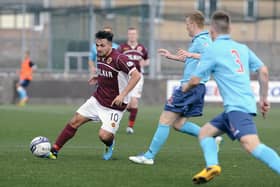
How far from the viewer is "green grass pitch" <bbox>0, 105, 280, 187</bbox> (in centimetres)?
934

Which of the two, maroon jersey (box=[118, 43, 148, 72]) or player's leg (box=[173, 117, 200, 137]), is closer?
player's leg (box=[173, 117, 200, 137])

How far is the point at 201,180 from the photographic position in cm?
844

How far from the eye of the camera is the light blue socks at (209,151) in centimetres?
853

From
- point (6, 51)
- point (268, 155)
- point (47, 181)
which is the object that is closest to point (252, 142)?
point (268, 155)

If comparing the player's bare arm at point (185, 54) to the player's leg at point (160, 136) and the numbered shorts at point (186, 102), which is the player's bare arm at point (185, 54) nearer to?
the numbered shorts at point (186, 102)

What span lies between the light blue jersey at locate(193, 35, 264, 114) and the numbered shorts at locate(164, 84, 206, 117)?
243cm

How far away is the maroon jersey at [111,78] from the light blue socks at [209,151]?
114 inches

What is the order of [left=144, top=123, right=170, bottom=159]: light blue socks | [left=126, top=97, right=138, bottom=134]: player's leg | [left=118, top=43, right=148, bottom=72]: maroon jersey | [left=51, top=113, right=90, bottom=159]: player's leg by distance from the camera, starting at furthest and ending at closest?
1. [left=118, top=43, right=148, bottom=72]: maroon jersey
2. [left=126, top=97, right=138, bottom=134]: player's leg
3. [left=51, top=113, right=90, bottom=159]: player's leg
4. [left=144, top=123, right=170, bottom=159]: light blue socks

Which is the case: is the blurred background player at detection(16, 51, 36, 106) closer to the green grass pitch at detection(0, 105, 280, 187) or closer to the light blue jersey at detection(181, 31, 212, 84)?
the green grass pitch at detection(0, 105, 280, 187)

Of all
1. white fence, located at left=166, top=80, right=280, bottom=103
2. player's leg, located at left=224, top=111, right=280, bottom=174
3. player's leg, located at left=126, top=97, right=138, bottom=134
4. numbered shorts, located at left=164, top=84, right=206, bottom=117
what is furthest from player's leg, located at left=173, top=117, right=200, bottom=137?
white fence, located at left=166, top=80, right=280, bottom=103

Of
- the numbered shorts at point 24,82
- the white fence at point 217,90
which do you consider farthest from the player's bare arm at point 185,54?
the numbered shorts at point 24,82

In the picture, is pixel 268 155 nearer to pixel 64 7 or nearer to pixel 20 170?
pixel 20 170

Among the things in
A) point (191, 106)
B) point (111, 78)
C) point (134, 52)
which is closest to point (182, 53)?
point (191, 106)

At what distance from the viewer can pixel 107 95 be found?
11.5 metres
